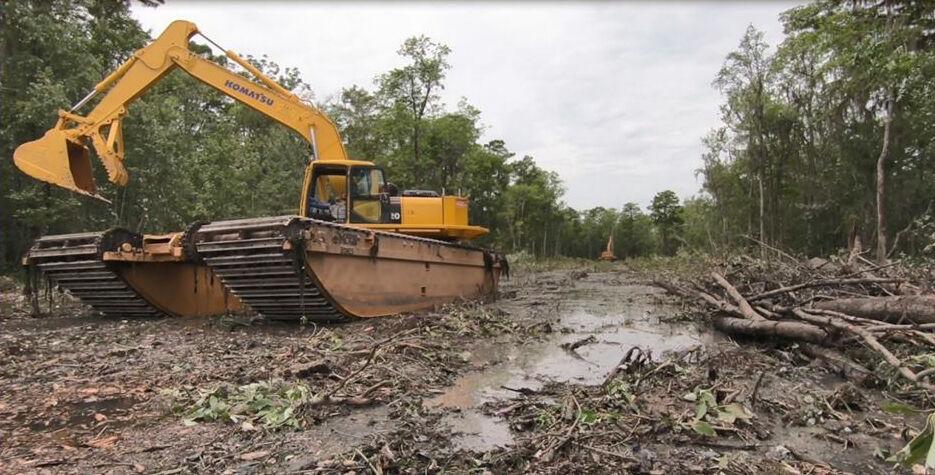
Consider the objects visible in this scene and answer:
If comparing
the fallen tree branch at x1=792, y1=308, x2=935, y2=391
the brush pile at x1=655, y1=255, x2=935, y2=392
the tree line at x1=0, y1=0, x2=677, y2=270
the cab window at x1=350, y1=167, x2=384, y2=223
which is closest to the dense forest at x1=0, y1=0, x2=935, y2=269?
the tree line at x1=0, y1=0, x2=677, y2=270

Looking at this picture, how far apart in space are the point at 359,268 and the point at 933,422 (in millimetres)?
6867

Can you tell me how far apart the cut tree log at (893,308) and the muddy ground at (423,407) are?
91cm

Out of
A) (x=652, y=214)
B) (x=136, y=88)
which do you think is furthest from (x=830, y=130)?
(x=652, y=214)

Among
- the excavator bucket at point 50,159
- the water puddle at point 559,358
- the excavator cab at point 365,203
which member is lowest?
the water puddle at point 559,358

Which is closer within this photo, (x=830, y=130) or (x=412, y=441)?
(x=412, y=441)

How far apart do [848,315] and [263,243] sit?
6.83 metres

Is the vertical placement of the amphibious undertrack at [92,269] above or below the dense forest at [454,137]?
below

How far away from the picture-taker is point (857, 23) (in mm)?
14961

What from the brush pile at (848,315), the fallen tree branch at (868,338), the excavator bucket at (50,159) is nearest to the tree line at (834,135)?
the brush pile at (848,315)

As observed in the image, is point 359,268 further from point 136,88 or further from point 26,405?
point 136,88

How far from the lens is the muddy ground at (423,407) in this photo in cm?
354

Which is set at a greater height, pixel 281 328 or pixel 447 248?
pixel 447 248

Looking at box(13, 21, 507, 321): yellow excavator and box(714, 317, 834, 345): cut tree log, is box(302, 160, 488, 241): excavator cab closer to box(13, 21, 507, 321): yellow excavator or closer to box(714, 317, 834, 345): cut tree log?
box(13, 21, 507, 321): yellow excavator

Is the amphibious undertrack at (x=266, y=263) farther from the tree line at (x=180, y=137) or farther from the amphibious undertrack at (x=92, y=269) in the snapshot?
the tree line at (x=180, y=137)
